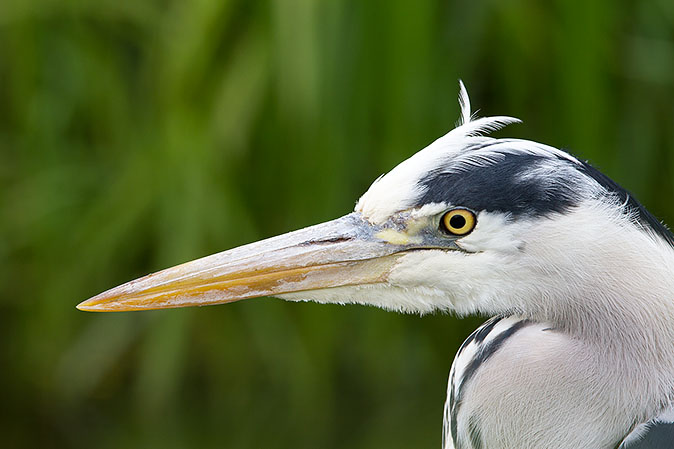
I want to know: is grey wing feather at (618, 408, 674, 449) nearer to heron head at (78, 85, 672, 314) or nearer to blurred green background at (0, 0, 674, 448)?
heron head at (78, 85, 672, 314)

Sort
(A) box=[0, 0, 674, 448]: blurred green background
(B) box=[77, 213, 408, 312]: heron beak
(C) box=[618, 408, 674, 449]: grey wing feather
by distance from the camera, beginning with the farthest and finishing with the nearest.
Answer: (A) box=[0, 0, 674, 448]: blurred green background, (B) box=[77, 213, 408, 312]: heron beak, (C) box=[618, 408, 674, 449]: grey wing feather

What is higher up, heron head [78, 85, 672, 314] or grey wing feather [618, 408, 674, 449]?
heron head [78, 85, 672, 314]

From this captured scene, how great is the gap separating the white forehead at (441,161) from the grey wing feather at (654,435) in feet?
1.19

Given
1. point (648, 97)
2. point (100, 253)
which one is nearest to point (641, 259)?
point (648, 97)

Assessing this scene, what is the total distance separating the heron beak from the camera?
4.42 feet

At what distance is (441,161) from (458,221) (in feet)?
0.28

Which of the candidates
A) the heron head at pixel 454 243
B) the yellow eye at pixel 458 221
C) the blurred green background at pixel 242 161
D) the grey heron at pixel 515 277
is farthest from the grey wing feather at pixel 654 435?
the blurred green background at pixel 242 161

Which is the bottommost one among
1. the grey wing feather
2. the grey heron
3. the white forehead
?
the grey wing feather

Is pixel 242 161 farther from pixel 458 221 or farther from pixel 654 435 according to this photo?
pixel 654 435

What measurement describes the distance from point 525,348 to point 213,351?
7.45 feet

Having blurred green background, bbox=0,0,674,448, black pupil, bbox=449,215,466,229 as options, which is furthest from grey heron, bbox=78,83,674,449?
blurred green background, bbox=0,0,674,448

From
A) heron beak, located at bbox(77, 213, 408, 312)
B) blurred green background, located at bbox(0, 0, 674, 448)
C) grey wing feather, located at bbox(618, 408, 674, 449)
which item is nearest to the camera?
grey wing feather, located at bbox(618, 408, 674, 449)

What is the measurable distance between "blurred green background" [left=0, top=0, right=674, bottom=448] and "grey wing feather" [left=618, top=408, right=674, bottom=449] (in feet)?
5.71

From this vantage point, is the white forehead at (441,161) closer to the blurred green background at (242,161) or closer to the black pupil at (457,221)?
the black pupil at (457,221)
